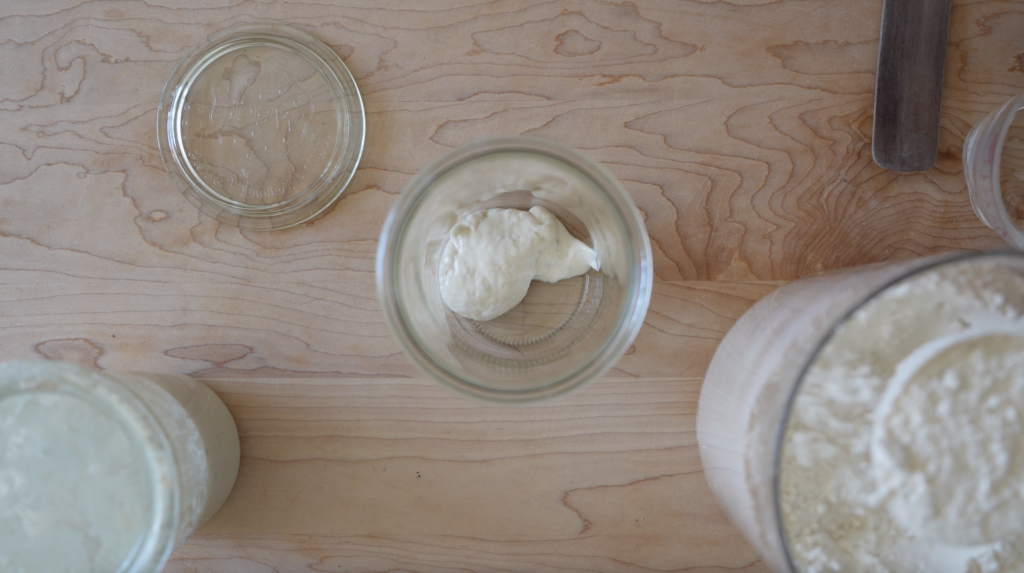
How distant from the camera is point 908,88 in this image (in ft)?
1.65

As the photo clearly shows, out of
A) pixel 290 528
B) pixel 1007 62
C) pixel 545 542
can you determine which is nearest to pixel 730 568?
pixel 545 542

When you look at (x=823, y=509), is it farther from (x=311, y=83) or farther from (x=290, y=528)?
(x=311, y=83)

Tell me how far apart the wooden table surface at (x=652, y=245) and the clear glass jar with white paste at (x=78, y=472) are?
10 centimetres

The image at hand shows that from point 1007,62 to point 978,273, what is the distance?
31 centimetres

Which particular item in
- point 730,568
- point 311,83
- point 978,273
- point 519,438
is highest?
point 311,83

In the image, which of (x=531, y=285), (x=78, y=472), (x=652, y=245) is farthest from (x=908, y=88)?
(x=78, y=472)

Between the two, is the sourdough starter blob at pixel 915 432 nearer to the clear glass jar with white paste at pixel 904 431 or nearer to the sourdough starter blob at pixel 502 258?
the clear glass jar with white paste at pixel 904 431

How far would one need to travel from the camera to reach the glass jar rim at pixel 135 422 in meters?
0.41

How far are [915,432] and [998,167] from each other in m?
0.31

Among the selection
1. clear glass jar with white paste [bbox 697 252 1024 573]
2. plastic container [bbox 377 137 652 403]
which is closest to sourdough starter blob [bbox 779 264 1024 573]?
clear glass jar with white paste [bbox 697 252 1024 573]

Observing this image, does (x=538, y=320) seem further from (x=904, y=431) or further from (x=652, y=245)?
(x=904, y=431)

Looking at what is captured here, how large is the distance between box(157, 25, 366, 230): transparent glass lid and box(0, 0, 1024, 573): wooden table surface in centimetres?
2

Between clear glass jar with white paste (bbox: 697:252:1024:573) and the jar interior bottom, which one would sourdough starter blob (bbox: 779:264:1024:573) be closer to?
clear glass jar with white paste (bbox: 697:252:1024:573)

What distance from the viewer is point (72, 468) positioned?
0.42m
